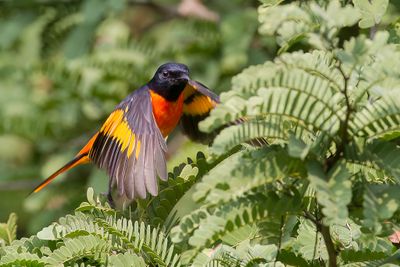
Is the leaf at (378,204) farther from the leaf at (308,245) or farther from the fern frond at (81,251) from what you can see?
the fern frond at (81,251)

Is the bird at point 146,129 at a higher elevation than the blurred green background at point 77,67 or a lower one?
lower

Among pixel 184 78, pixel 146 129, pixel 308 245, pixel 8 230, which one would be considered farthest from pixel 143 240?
pixel 184 78

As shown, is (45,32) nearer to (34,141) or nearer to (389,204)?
(34,141)

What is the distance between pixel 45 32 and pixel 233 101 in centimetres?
430

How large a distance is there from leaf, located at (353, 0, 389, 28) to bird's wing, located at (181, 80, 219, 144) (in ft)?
6.55

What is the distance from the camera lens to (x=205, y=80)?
18.1ft

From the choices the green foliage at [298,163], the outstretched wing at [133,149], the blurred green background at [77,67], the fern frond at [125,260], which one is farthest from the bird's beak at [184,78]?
the fern frond at [125,260]

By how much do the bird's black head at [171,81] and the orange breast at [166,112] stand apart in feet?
0.09

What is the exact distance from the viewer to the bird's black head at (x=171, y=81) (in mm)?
4488

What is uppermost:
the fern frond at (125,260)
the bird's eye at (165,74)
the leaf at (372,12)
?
the bird's eye at (165,74)

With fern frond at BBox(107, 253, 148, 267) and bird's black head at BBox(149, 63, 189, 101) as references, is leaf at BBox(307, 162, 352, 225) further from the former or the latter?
bird's black head at BBox(149, 63, 189, 101)

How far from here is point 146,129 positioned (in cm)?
355

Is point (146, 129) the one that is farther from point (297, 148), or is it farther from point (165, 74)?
point (297, 148)

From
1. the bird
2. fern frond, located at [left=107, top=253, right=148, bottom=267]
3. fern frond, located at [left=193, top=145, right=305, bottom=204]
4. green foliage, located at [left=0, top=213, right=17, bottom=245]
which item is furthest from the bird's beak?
fern frond, located at [left=193, top=145, right=305, bottom=204]
